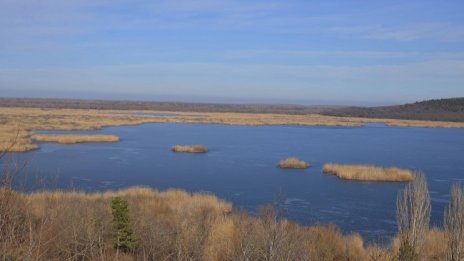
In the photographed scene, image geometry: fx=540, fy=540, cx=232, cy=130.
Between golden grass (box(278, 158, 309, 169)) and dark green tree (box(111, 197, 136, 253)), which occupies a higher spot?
dark green tree (box(111, 197, 136, 253))

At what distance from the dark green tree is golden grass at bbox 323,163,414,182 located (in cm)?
1366

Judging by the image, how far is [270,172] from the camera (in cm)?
2255

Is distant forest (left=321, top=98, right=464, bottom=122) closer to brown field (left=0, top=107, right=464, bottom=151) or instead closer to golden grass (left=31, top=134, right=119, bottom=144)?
brown field (left=0, top=107, right=464, bottom=151)

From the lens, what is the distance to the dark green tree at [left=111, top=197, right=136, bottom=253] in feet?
29.9

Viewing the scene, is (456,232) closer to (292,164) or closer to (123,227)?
(123,227)

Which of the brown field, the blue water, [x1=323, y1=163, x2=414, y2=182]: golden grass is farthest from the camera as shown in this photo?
the brown field

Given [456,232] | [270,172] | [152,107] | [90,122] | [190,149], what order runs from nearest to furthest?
[456,232]
[270,172]
[190,149]
[90,122]
[152,107]

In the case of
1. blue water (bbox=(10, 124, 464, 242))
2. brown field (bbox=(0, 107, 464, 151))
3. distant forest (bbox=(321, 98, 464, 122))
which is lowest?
blue water (bbox=(10, 124, 464, 242))

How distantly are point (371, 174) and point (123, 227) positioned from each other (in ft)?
47.0

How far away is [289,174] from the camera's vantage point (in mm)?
22250

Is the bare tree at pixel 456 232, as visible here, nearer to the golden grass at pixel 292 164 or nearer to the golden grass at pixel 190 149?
the golden grass at pixel 292 164

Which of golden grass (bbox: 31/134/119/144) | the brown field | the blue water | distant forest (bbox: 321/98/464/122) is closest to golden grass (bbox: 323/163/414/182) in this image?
the blue water

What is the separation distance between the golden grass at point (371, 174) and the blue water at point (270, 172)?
0.62 metres

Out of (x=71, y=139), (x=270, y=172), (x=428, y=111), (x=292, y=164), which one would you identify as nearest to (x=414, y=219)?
(x=270, y=172)
